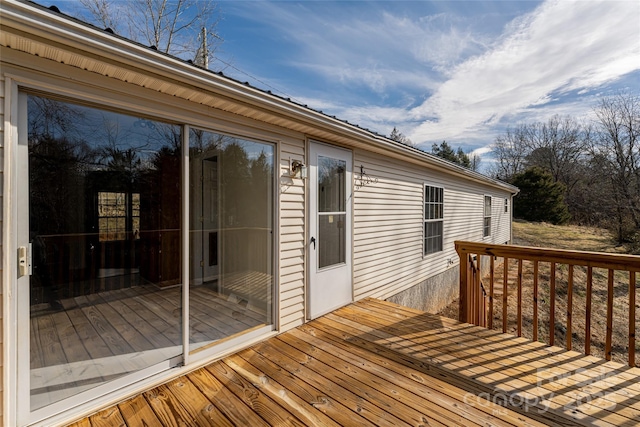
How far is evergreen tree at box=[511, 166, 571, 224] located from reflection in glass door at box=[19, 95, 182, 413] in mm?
24312

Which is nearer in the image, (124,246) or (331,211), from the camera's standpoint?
(124,246)

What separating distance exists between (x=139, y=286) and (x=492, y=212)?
12.0m

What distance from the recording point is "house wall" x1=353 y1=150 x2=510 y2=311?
174 inches

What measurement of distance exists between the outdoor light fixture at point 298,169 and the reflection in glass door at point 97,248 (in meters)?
1.21

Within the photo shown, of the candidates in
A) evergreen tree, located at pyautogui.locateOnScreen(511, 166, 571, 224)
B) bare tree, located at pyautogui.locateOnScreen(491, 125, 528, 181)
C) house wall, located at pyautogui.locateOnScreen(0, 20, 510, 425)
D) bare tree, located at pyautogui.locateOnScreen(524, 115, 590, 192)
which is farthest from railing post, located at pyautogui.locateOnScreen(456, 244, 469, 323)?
bare tree, located at pyautogui.locateOnScreen(491, 125, 528, 181)

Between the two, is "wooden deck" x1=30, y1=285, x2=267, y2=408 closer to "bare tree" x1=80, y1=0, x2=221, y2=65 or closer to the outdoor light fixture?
the outdoor light fixture

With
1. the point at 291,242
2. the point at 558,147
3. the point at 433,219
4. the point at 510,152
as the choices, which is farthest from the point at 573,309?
the point at 510,152

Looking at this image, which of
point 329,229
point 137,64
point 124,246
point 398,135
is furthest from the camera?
point 398,135

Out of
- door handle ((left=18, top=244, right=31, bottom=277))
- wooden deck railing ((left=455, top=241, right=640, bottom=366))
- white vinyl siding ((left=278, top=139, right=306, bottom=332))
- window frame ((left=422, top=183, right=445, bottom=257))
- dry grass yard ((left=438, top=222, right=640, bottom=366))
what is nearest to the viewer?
door handle ((left=18, top=244, right=31, bottom=277))

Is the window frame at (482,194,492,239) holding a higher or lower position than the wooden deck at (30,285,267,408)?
higher

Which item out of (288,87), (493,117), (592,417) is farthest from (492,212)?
(493,117)

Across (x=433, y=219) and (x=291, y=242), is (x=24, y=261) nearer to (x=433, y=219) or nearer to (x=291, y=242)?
(x=291, y=242)

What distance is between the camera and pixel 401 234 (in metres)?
5.44

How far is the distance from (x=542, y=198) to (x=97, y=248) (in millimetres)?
25066
